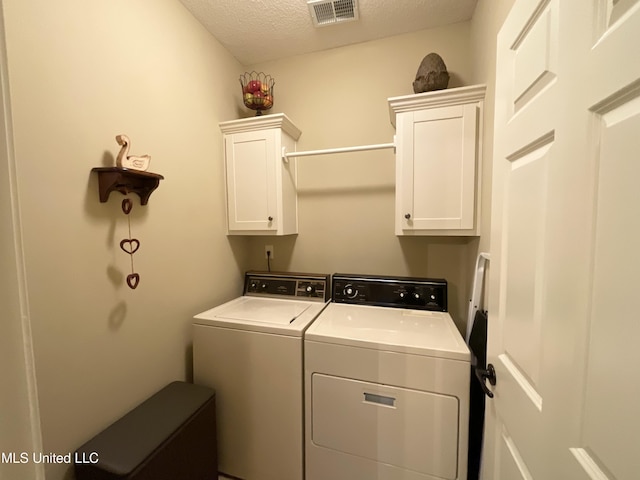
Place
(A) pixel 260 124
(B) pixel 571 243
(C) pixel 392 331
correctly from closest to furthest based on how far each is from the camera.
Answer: (B) pixel 571 243
(C) pixel 392 331
(A) pixel 260 124

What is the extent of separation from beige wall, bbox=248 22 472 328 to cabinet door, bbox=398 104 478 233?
0.35m

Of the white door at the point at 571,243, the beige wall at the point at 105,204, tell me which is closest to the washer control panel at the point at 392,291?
the white door at the point at 571,243

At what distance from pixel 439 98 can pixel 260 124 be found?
1190mm

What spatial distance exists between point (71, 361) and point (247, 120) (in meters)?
1.68

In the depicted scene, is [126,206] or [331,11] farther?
[331,11]

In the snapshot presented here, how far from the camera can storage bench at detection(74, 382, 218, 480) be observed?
1021 mm

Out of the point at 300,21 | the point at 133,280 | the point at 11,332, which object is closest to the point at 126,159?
the point at 133,280

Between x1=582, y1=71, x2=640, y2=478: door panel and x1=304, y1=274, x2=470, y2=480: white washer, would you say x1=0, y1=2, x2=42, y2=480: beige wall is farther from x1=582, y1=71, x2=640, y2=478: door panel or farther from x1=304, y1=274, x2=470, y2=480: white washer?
x1=304, y1=274, x2=470, y2=480: white washer

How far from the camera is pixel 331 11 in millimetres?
1700

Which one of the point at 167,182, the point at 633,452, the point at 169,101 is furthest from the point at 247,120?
the point at 633,452

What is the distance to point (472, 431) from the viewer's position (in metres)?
Result: 1.34

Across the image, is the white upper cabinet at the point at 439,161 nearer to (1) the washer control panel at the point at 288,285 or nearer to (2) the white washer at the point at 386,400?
(2) the white washer at the point at 386,400

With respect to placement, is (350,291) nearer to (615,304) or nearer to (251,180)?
(251,180)

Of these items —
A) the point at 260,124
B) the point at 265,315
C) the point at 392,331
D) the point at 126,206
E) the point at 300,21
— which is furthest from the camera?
the point at 260,124
